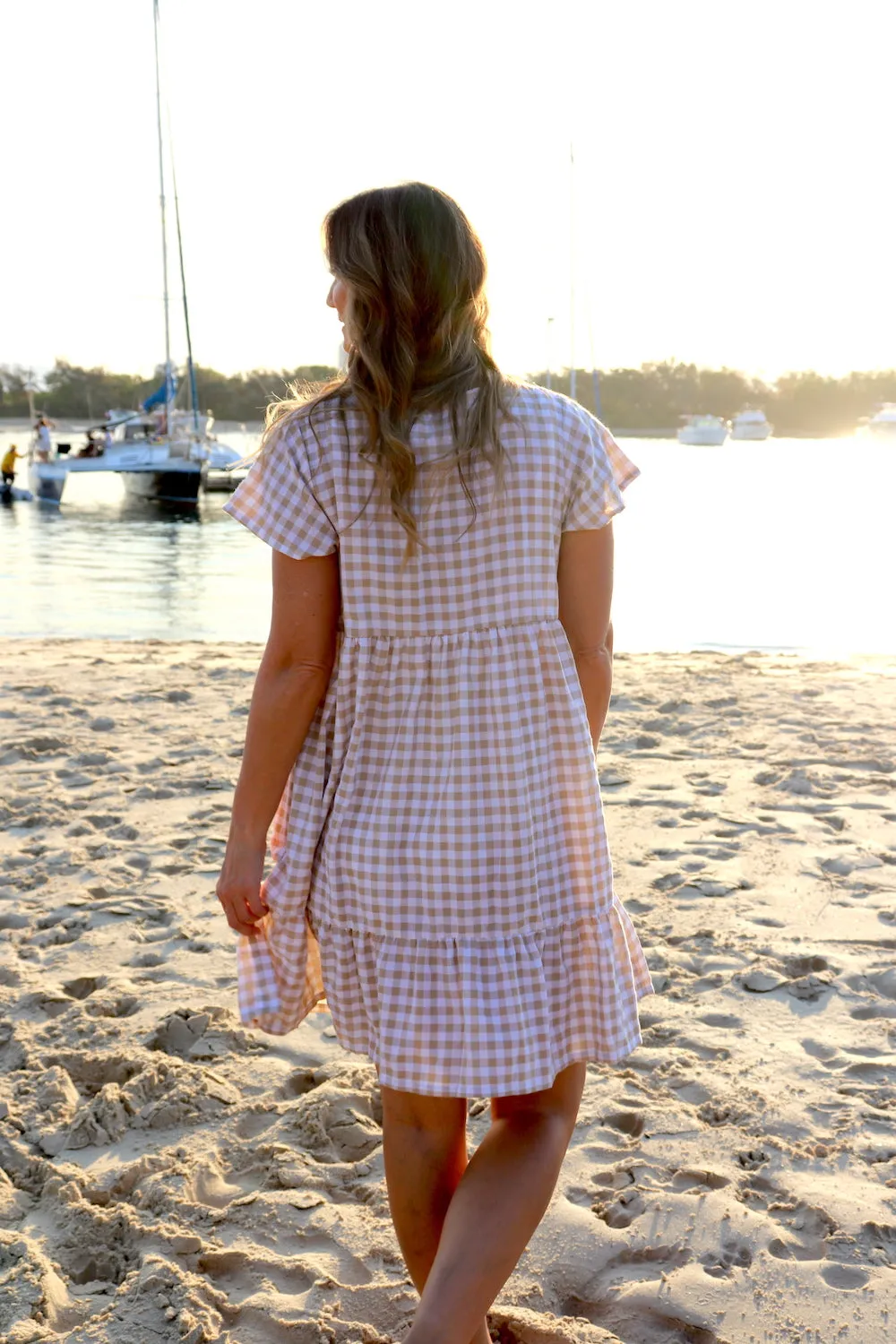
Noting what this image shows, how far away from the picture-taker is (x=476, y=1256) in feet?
4.50

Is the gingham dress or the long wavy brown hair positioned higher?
the long wavy brown hair

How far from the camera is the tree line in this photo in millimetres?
70125

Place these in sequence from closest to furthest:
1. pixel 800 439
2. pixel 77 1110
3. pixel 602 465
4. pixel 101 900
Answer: pixel 602 465 < pixel 77 1110 < pixel 101 900 < pixel 800 439

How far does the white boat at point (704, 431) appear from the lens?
231 ft

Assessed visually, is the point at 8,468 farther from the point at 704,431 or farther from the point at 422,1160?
the point at 704,431

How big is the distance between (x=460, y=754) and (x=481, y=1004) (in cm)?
30

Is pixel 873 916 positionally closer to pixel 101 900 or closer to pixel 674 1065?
pixel 674 1065

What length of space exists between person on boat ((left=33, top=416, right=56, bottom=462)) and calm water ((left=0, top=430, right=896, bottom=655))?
144 centimetres

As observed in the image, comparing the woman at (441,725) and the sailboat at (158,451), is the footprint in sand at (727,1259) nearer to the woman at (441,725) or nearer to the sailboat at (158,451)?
the woman at (441,725)

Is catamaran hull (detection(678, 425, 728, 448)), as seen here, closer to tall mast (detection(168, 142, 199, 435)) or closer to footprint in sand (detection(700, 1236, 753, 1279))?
tall mast (detection(168, 142, 199, 435))

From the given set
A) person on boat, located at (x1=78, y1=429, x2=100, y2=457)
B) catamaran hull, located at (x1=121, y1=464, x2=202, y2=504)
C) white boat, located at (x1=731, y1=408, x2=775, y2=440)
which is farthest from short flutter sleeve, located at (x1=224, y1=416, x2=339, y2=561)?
white boat, located at (x1=731, y1=408, x2=775, y2=440)

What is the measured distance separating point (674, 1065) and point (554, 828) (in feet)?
4.41

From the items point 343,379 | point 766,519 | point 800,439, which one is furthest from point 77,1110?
point 800,439

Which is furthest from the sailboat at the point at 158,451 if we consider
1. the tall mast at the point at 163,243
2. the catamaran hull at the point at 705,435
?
the catamaran hull at the point at 705,435
